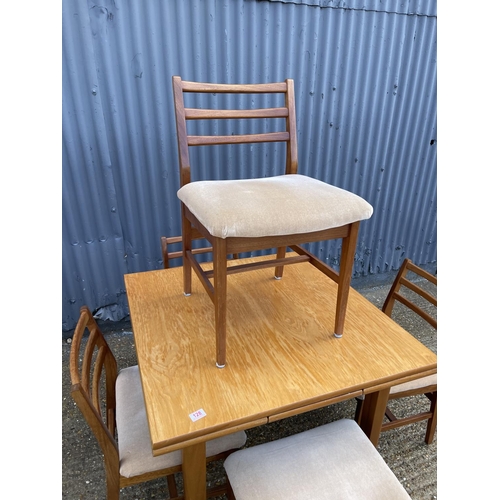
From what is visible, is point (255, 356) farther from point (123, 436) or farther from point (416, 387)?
point (416, 387)

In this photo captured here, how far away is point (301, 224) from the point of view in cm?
98

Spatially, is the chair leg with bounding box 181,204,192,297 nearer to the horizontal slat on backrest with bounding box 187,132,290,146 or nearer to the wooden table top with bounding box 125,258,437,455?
the wooden table top with bounding box 125,258,437,455

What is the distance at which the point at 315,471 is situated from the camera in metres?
0.96

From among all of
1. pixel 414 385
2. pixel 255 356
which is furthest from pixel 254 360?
pixel 414 385

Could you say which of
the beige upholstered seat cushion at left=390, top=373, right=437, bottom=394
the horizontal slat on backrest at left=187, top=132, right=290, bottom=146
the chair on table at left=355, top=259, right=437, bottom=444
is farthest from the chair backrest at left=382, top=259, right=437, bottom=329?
the horizontal slat on backrest at left=187, top=132, right=290, bottom=146

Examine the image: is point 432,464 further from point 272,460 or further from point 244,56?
point 244,56

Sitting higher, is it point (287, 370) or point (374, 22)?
point (374, 22)

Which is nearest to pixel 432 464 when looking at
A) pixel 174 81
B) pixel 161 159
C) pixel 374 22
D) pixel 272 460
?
pixel 272 460

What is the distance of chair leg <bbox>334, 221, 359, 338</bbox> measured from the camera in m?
1.11

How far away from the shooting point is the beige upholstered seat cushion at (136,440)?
986 millimetres

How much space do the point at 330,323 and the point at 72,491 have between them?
1.15m

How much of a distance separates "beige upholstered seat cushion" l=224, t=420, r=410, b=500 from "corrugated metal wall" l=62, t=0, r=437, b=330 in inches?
55.1

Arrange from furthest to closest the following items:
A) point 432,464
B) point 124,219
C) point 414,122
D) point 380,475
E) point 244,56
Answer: point 414,122, point 124,219, point 244,56, point 432,464, point 380,475

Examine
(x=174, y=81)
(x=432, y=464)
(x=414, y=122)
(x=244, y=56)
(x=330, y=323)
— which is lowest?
(x=432, y=464)
